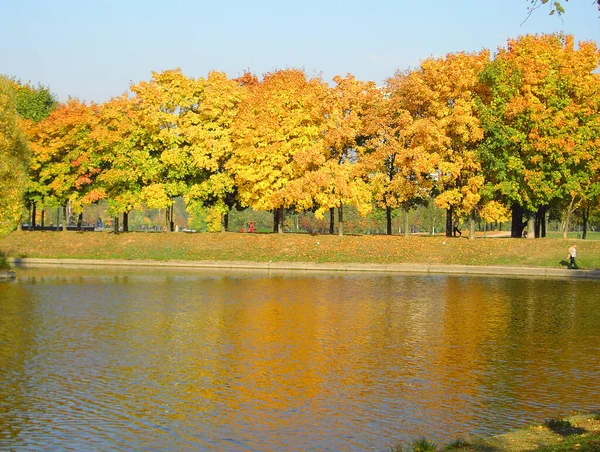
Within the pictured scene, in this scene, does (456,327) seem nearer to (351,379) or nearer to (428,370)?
(428,370)

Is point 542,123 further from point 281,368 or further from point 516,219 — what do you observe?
point 281,368

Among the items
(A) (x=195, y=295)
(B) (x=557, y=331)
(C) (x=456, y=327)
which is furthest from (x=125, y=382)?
(A) (x=195, y=295)

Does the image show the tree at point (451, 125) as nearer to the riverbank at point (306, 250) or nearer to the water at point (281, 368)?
the riverbank at point (306, 250)

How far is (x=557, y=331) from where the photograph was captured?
26703mm

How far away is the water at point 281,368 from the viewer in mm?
14492

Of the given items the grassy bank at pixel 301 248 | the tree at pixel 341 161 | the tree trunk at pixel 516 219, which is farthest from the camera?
the tree trunk at pixel 516 219

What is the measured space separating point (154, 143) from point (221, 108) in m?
7.00

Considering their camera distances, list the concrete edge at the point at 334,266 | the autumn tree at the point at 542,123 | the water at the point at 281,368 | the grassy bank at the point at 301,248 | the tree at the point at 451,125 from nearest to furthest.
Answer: the water at the point at 281,368
the concrete edge at the point at 334,266
the grassy bank at the point at 301,248
the autumn tree at the point at 542,123
the tree at the point at 451,125

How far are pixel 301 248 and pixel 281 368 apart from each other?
4356 centimetres

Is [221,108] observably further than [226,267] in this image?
Yes

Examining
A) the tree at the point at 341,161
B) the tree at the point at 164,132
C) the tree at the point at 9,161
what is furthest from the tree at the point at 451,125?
the tree at the point at 9,161

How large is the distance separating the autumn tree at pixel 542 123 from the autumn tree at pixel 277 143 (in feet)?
47.0

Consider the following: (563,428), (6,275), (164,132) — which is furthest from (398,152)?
(563,428)

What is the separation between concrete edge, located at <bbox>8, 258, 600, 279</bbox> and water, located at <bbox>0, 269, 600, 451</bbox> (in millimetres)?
15192
